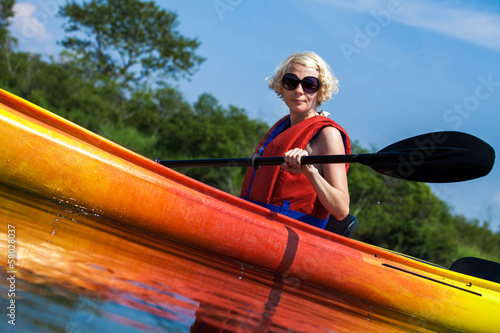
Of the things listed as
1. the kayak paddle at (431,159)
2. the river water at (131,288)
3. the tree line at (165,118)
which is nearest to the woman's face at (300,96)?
the kayak paddle at (431,159)

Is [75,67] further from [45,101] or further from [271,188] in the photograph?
[271,188]

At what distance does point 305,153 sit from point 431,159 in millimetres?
746

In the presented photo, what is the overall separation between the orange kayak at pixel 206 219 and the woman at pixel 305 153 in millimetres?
195

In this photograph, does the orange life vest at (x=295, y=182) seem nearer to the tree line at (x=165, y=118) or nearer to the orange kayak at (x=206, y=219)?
the orange kayak at (x=206, y=219)

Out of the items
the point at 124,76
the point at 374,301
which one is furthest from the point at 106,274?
the point at 124,76

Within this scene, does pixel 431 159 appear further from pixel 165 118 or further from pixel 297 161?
pixel 165 118

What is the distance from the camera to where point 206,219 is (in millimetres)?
2740

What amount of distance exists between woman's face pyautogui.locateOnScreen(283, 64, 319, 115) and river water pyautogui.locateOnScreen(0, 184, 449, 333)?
103 centimetres

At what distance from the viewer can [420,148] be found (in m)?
3.06

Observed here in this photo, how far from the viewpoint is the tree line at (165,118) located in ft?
53.9

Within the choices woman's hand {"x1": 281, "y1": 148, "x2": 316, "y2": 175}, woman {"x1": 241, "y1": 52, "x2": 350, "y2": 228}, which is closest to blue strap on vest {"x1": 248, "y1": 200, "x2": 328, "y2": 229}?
woman {"x1": 241, "y1": 52, "x2": 350, "y2": 228}

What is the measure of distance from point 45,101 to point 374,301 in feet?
53.7

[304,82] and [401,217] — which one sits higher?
[401,217]

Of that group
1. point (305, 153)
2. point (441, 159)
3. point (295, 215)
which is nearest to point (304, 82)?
point (305, 153)
